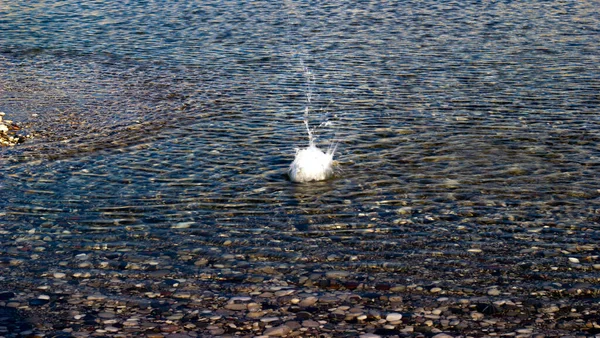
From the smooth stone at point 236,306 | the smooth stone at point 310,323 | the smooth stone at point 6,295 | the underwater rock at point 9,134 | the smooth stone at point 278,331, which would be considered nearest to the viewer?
the smooth stone at point 278,331

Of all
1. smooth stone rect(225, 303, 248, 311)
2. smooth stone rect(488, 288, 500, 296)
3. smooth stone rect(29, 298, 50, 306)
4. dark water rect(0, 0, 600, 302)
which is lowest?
dark water rect(0, 0, 600, 302)

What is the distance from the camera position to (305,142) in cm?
1293

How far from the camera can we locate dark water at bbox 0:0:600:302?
9.16 m

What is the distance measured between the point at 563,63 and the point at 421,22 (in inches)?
229

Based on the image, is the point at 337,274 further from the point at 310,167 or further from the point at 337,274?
the point at 310,167

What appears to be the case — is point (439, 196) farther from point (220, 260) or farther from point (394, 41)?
point (394, 41)

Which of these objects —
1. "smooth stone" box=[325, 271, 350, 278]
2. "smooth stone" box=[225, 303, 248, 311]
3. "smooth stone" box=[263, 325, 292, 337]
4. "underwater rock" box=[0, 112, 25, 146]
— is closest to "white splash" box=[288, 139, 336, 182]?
"smooth stone" box=[325, 271, 350, 278]

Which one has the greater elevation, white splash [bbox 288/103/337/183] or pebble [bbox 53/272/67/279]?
pebble [bbox 53/272/67/279]

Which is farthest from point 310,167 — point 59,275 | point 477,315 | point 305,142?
point 477,315

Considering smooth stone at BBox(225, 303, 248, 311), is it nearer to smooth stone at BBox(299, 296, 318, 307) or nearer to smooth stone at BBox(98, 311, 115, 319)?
smooth stone at BBox(299, 296, 318, 307)

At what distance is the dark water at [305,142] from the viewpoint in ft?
30.1

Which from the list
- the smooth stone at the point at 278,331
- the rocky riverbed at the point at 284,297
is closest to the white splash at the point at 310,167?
the rocky riverbed at the point at 284,297

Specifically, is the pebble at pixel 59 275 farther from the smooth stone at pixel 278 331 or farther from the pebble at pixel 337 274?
the pebble at pixel 337 274

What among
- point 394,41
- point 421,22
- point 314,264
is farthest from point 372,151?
point 421,22
